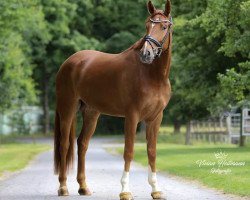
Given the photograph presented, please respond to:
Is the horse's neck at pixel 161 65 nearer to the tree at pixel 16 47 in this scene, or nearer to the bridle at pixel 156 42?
the bridle at pixel 156 42

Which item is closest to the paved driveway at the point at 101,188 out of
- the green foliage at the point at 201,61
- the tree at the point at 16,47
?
the green foliage at the point at 201,61

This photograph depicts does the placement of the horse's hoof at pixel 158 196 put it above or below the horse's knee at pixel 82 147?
below

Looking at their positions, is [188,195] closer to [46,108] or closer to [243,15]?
[243,15]

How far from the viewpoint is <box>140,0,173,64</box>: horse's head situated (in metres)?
12.2

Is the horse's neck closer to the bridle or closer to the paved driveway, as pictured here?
the bridle

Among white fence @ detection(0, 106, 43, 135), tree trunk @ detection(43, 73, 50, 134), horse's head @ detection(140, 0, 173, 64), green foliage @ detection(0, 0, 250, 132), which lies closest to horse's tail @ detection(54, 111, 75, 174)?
horse's head @ detection(140, 0, 173, 64)

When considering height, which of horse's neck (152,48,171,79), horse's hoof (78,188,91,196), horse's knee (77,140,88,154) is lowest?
horse's hoof (78,188,91,196)

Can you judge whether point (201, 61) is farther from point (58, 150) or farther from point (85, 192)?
point (85, 192)

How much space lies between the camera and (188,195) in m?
13.5

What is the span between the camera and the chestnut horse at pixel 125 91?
41.1 feet

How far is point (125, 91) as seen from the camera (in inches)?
507

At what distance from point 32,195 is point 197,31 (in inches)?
709

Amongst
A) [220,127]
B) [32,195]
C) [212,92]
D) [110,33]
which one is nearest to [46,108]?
[110,33]

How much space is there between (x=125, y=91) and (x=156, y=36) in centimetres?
108
